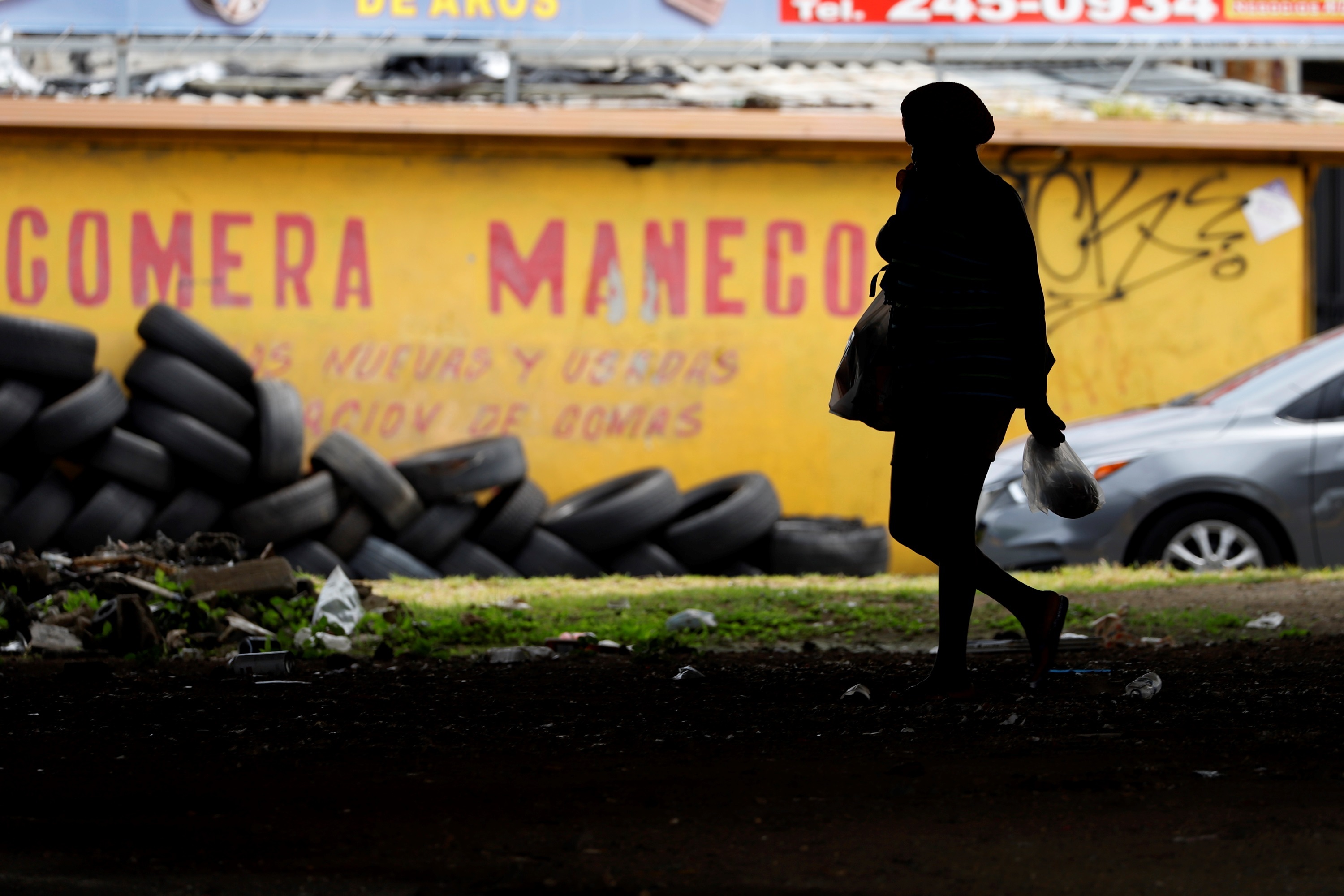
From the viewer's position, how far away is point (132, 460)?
28.4 feet

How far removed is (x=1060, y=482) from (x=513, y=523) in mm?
5581

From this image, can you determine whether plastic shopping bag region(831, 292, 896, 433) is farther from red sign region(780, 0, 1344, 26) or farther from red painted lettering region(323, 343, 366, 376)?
red sign region(780, 0, 1344, 26)

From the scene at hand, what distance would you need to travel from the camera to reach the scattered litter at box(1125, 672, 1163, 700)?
13.6ft

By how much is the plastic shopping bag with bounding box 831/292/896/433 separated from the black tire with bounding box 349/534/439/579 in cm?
537

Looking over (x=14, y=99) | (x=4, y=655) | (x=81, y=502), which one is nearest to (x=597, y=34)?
(x=14, y=99)

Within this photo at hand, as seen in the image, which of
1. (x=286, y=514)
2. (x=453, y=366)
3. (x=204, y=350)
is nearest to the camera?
(x=286, y=514)

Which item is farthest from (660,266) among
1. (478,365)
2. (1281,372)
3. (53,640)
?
(53,640)

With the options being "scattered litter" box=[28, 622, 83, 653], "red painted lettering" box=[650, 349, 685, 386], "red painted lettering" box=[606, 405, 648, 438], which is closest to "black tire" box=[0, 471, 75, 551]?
"scattered litter" box=[28, 622, 83, 653]

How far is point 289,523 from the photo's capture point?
28.4ft

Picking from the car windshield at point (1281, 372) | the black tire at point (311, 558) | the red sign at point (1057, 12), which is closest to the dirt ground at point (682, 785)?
the car windshield at point (1281, 372)

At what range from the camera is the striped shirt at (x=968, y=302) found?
12.8ft

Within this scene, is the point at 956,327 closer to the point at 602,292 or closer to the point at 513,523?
the point at 513,523

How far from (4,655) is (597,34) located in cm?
627

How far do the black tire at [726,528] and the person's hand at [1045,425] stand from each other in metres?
A: 5.11
